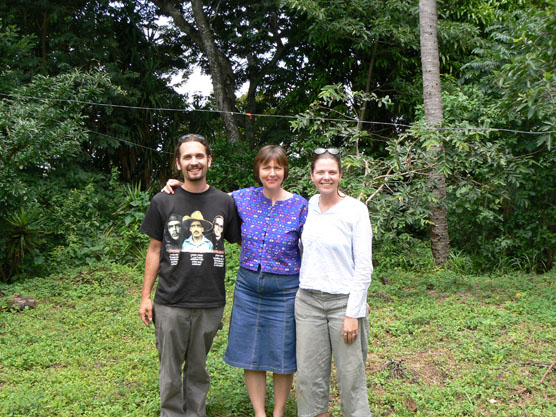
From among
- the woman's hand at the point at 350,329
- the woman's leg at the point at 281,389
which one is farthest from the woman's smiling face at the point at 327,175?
the woman's leg at the point at 281,389

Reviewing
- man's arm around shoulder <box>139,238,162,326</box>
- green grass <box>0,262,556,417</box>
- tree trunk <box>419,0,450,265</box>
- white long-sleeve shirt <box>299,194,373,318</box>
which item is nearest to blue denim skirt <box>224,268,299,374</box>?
white long-sleeve shirt <box>299,194,373,318</box>

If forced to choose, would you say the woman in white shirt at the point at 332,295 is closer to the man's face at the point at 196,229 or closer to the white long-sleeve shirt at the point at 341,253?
the white long-sleeve shirt at the point at 341,253

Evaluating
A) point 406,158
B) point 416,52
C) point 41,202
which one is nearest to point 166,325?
point 406,158

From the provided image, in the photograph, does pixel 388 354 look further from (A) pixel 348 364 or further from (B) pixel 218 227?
(B) pixel 218 227

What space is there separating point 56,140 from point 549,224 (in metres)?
6.82

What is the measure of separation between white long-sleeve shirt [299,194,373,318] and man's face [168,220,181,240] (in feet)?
2.25

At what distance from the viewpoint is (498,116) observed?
689 centimetres

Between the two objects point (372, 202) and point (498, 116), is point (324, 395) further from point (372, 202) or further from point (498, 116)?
point (498, 116)

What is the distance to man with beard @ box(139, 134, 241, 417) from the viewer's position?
8.92 feet

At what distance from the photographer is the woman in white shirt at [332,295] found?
101 inches

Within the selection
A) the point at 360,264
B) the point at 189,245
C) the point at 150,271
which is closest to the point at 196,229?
the point at 189,245

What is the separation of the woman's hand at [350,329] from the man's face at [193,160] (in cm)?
106

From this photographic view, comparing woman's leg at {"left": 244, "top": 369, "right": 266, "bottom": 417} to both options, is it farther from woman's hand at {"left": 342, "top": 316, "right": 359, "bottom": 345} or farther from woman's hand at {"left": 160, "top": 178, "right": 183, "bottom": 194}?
woman's hand at {"left": 160, "top": 178, "right": 183, "bottom": 194}

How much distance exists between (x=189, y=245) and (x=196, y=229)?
9 cm
